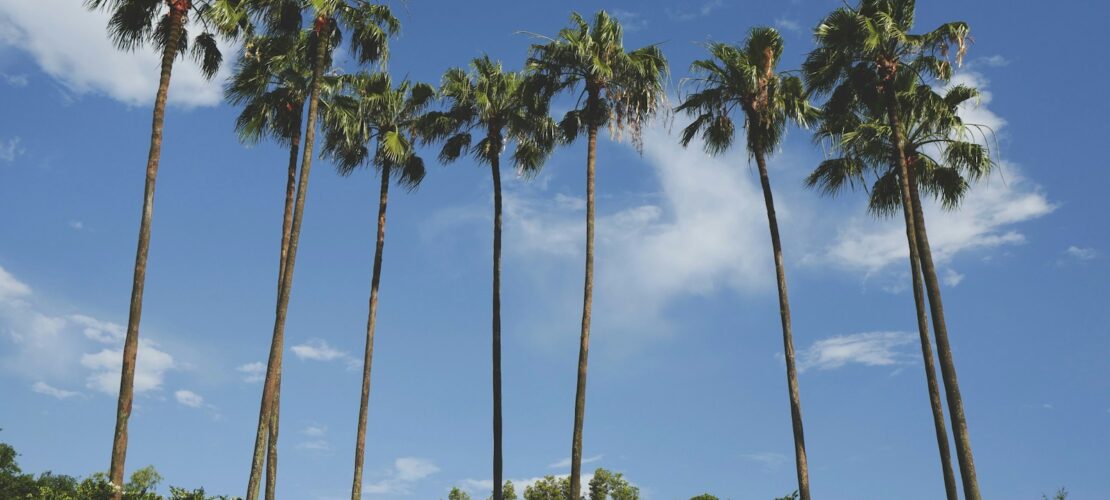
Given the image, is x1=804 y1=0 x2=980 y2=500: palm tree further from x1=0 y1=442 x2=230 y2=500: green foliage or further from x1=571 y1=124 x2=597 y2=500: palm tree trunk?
x1=0 y1=442 x2=230 y2=500: green foliage

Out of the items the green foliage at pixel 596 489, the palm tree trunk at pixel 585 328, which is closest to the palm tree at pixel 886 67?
the palm tree trunk at pixel 585 328

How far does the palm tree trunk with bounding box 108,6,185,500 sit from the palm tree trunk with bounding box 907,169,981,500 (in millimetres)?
19467

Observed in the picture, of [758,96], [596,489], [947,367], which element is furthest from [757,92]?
[596,489]

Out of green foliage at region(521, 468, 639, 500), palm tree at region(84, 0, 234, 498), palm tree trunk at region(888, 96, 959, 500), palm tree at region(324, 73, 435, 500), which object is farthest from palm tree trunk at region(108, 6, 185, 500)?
green foliage at region(521, 468, 639, 500)

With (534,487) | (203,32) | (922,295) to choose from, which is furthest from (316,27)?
(534,487)

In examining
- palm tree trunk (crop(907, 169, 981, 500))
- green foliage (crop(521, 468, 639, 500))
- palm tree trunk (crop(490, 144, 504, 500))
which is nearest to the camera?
palm tree trunk (crop(907, 169, 981, 500))

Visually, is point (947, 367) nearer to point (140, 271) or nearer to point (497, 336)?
point (497, 336)

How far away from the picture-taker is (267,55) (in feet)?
97.9

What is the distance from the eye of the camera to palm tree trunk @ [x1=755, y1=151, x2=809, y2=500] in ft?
84.8

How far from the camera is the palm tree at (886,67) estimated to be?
26.0 m

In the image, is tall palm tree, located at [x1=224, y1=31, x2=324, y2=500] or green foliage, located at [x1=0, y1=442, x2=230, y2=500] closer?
green foliage, located at [x1=0, y1=442, x2=230, y2=500]

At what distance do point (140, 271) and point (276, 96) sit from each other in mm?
12066

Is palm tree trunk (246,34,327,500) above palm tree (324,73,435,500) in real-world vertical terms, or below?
below

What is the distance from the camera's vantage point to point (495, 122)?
34.3m
